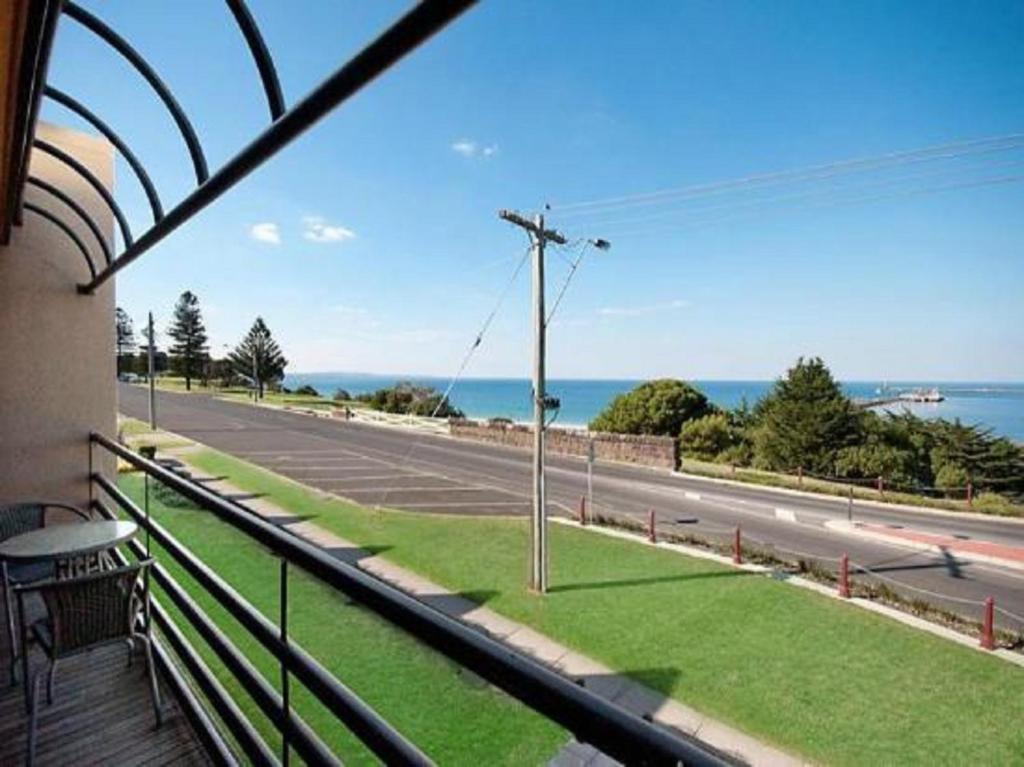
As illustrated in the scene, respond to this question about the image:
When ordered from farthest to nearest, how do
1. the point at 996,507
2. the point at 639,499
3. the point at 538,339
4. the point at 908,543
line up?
the point at 996,507, the point at 639,499, the point at 908,543, the point at 538,339

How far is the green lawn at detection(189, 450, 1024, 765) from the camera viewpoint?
5.11 metres

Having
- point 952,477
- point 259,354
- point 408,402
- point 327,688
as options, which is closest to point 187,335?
point 259,354

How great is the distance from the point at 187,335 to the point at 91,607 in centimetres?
7192

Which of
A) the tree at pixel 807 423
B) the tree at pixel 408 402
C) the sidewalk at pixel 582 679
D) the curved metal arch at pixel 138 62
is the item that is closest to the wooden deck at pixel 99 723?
the sidewalk at pixel 582 679

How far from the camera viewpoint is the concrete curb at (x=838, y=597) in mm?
6973

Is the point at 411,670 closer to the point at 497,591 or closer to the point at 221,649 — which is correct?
the point at 497,591

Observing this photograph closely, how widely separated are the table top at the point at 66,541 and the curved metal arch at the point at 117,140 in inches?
64.8

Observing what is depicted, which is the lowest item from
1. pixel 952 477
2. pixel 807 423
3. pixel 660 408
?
pixel 952 477

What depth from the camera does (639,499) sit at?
1569 cm

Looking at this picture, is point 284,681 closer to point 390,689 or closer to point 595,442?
point 390,689

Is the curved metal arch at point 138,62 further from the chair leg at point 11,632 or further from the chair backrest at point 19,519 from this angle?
the chair backrest at point 19,519

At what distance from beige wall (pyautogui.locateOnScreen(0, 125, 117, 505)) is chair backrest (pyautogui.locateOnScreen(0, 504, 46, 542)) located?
111 cm

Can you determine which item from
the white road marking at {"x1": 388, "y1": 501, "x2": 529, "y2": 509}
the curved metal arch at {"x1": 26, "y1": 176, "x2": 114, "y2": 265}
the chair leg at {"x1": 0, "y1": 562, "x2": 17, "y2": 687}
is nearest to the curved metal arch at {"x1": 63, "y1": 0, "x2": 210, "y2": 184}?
the curved metal arch at {"x1": 26, "y1": 176, "x2": 114, "y2": 265}

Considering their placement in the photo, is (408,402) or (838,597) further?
(408,402)
